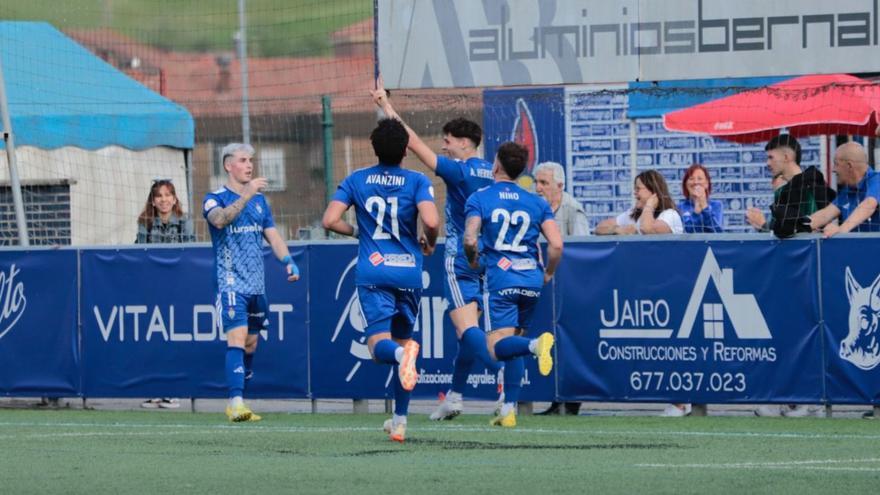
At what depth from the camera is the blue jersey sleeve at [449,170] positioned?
1265 centimetres

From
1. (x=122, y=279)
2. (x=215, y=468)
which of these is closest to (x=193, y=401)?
(x=122, y=279)

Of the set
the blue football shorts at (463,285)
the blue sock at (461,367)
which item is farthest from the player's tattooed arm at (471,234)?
the blue sock at (461,367)

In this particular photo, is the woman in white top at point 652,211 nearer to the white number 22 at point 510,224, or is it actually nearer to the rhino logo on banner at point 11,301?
the white number 22 at point 510,224

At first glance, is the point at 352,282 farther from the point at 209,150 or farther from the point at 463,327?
the point at 209,150

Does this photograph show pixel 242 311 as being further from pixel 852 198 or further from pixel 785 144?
pixel 852 198

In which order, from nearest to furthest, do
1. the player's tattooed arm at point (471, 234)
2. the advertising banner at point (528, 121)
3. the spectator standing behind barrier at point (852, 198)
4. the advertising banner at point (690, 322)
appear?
1. the player's tattooed arm at point (471, 234)
2. the advertising banner at point (690, 322)
3. the spectator standing behind barrier at point (852, 198)
4. the advertising banner at point (528, 121)

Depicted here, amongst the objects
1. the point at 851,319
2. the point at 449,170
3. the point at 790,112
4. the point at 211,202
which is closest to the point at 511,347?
the point at 449,170

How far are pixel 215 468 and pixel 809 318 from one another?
17.6 ft

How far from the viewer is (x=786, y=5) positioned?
1642cm

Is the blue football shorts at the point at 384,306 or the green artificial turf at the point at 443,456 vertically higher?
the blue football shorts at the point at 384,306

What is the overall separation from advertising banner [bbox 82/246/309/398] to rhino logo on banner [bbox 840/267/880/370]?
168 inches

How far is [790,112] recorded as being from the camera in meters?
17.5

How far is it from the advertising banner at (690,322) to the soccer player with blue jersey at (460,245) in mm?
1077

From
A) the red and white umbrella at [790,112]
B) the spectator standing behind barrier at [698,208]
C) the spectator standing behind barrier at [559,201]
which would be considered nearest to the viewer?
the spectator standing behind barrier at [559,201]
